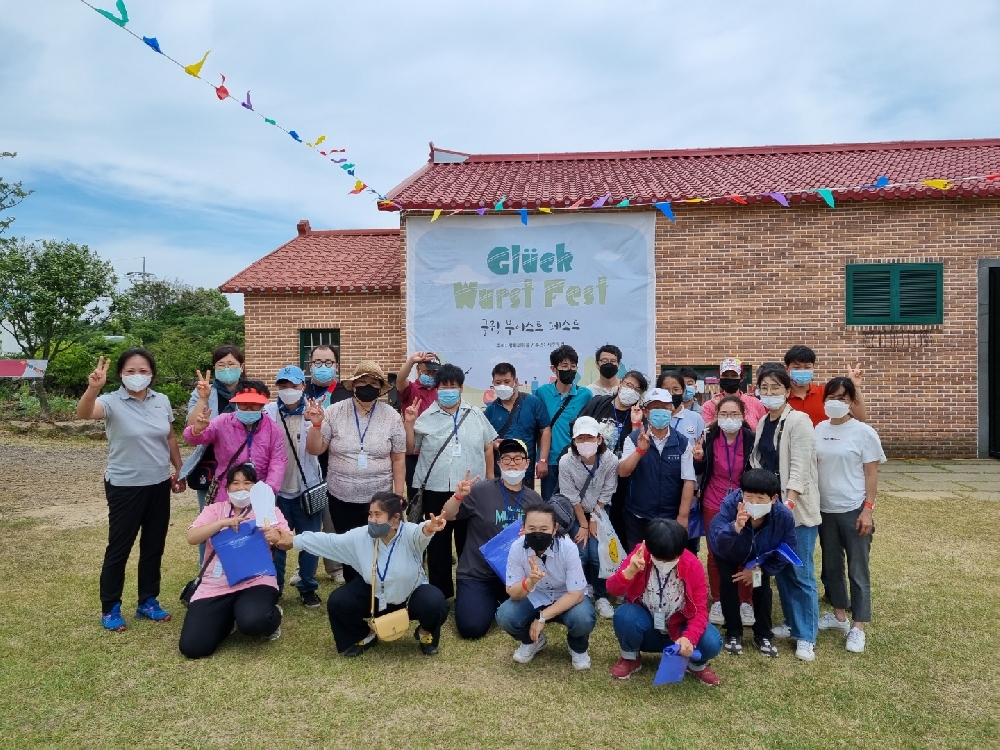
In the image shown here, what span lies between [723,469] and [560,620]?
143cm

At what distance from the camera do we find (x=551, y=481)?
210 inches

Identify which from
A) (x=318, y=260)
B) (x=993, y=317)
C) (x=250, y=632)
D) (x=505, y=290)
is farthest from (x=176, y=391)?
(x=993, y=317)

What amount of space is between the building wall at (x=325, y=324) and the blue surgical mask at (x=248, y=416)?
26.8 ft

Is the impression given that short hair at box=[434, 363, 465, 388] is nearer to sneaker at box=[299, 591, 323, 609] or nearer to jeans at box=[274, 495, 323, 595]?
jeans at box=[274, 495, 323, 595]

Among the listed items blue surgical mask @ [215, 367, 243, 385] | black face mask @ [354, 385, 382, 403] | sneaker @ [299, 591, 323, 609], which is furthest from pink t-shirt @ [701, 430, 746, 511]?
blue surgical mask @ [215, 367, 243, 385]

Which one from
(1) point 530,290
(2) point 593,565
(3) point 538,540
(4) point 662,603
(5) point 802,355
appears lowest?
(2) point 593,565

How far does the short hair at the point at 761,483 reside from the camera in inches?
143

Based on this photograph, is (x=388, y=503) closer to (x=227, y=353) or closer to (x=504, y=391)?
(x=504, y=391)

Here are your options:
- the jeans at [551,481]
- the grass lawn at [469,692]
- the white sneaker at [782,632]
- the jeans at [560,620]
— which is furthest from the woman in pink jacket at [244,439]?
the white sneaker at [782,632]

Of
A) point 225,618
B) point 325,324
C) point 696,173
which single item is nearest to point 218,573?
point 225,618

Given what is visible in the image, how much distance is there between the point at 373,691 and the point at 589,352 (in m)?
8.31

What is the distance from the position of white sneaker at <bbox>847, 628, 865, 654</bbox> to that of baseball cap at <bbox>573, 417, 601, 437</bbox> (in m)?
1.88

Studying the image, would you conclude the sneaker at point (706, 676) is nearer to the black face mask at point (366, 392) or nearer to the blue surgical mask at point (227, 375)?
the black face mask at point (366, 392)

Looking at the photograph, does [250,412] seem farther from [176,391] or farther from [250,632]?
[176,391]
